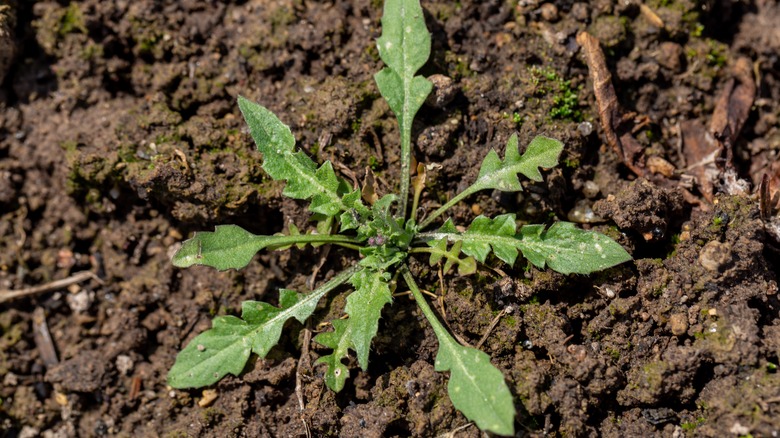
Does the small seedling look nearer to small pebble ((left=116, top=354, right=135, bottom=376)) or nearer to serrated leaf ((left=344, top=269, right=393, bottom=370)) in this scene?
serrated leaf ((left=344, top=269, right=393, bottom=370))

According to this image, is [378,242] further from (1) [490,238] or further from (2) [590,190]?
(2) [590,190]

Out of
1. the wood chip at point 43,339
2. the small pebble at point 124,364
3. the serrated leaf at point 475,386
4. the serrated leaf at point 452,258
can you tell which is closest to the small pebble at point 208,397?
the small pebble at point 124,364

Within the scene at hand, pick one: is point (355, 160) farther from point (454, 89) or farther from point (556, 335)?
point (556, 335)

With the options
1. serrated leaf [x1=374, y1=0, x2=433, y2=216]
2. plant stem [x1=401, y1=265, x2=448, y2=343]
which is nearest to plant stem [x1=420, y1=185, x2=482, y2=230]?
serrated leaf [x1=374, y1=0, x2=433, y2=216]

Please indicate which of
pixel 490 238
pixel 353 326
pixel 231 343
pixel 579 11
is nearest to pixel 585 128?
pixel 579 11

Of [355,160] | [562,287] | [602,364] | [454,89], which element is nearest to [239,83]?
[355,160]

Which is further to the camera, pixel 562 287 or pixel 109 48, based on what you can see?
pixel 109 48
